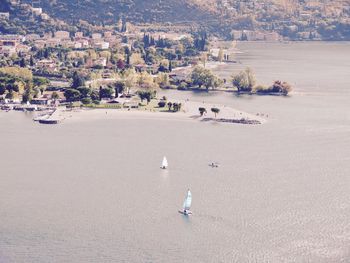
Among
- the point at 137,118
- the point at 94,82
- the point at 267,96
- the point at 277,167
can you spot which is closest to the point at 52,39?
the point at 94,82

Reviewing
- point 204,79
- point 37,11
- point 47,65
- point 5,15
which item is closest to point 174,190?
point 204,79

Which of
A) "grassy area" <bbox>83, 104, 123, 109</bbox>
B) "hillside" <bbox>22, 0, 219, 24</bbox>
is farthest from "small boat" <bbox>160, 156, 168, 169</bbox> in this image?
"hillside" <bbox>22, 0, 219, 24</bbox>

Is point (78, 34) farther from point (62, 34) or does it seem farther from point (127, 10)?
point (127, 10)

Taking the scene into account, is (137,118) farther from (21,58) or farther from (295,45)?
(295,45)

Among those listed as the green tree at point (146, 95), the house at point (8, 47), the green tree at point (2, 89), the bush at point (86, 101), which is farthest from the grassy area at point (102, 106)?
the house at point (8, 47)

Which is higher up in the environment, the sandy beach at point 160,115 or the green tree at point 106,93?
the green tree at point 106,93

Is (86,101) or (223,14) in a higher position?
(223,14)

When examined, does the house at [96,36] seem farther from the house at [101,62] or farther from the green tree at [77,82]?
the green tree at [77,82]

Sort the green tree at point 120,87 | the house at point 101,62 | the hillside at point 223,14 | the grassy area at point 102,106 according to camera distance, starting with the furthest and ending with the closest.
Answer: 1. the hillside at point 223,14
2. the house at point 101,62
3. the green tree at point 120,87
4. the grassy area at point 102,106

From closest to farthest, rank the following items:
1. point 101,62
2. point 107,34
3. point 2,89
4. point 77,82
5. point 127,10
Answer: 1. point 2,89
2. point 77,82
3. point 101,62
4. point 107,34
5. point 127,10
